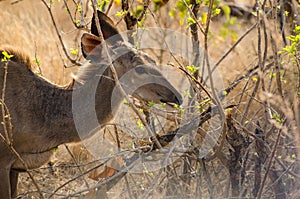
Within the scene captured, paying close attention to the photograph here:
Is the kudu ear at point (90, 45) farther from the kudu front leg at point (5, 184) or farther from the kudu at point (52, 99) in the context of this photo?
the kudu front leg at point (5, 184)

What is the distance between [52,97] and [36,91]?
16 cm

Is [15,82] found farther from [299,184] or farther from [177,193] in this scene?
[299,184]

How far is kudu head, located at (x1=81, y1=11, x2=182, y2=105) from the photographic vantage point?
20.2 feet

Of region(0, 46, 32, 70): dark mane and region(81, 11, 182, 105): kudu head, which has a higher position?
region(0, 46, 32, 70): dark mane

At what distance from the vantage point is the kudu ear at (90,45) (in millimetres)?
6199

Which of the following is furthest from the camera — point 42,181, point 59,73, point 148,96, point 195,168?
point 59,73

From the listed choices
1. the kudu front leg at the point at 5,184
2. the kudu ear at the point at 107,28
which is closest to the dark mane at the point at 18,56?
the kudu ear at the point at 107,28

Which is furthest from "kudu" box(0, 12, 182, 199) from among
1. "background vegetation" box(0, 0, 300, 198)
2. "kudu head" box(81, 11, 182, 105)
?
"background vegetation" box(0, 0, 300, 198)

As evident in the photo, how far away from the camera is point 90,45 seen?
20.7 feet

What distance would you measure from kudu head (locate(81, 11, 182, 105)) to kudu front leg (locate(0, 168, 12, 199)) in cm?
128

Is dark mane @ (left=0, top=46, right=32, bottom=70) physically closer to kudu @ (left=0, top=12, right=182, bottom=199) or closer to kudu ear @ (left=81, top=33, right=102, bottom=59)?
kudu @ (left=0, top=12, right=182, bottom=199)

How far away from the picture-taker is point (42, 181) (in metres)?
8.16

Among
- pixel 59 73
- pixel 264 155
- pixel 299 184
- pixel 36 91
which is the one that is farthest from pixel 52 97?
pixel 59 73

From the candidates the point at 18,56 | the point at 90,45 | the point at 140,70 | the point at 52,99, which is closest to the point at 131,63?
the point at 140,70
